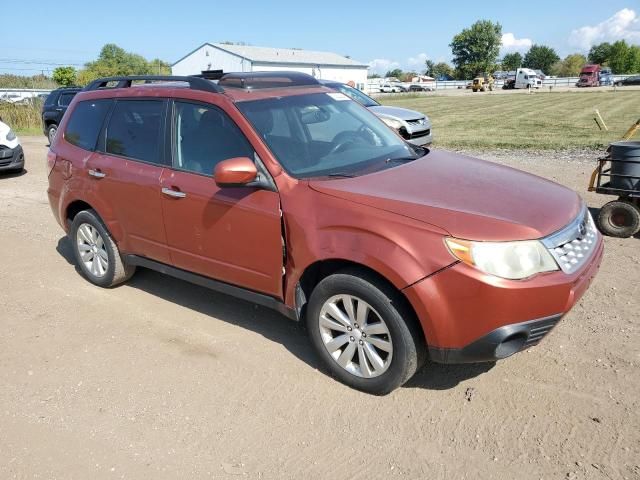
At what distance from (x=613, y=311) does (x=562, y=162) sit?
25.0ft

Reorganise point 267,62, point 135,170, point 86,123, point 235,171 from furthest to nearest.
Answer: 1. point 267,62
2. point 86,123
3. point 135,170
4. point 235,171

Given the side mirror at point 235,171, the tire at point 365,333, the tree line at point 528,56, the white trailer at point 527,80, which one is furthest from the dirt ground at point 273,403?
the tree line at point 528,56

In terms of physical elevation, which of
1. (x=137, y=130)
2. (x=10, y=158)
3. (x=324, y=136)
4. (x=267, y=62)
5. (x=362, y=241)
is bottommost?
(x=10, y=158)

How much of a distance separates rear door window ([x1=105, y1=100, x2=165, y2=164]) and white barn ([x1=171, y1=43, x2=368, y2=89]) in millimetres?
58029

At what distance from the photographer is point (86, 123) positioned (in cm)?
516

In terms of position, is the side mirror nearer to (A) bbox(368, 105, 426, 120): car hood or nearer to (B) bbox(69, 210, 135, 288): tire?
(B) bbox(69, 210, 135, 288): tire

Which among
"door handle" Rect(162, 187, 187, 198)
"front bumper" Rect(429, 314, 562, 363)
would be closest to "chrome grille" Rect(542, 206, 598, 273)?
"front bumper" Rect(429, 314, 562, 363)

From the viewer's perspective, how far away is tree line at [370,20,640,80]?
9712 centimetres

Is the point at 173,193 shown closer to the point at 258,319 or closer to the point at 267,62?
the point at 258,319

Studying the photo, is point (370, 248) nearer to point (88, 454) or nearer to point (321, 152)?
point (321, 152)

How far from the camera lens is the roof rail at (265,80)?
4.15 metres

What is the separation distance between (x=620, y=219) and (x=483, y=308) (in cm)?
413

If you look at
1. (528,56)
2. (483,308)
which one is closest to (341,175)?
(483,308)

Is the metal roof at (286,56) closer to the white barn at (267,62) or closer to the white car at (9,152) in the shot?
the white barn at (267,62)
